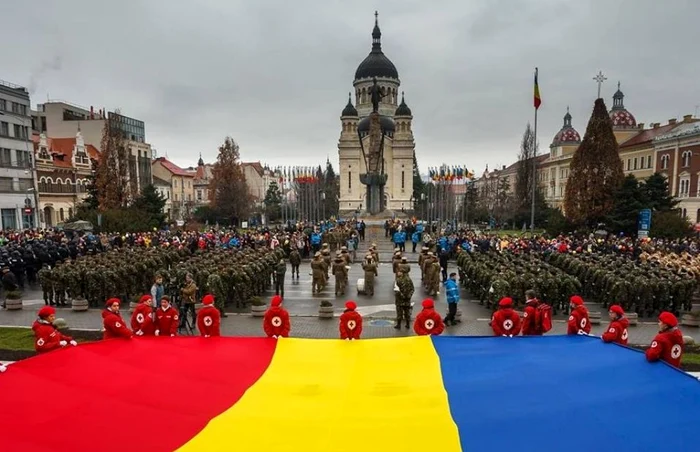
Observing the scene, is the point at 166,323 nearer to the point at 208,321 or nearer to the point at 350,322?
the point at 208,321

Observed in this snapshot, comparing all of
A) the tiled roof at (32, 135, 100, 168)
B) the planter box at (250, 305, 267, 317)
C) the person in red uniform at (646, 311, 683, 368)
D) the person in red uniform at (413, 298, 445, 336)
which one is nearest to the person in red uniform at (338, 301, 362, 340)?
the person in red uniform at (413, 298, 445, 336)

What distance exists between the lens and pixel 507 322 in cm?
930

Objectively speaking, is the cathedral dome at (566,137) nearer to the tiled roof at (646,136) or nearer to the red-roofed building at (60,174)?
the tiled roof at (646,136)

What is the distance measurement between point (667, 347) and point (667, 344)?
48mm

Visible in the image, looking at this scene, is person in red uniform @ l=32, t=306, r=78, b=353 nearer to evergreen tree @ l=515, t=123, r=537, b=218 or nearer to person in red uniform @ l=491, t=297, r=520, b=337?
person in red uniform @ l=491, t=297, r=520, b=337

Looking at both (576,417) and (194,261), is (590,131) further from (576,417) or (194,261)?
(576,417)

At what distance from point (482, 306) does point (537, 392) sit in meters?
11.5

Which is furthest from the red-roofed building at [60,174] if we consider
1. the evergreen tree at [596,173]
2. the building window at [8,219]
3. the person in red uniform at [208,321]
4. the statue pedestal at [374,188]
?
Answer: the person in red uniform at [208,321]

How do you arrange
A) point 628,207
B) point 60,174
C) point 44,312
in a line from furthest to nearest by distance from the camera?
point 60,174 → point 628,207 → point 44,312

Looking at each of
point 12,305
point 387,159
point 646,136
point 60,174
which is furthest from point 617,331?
point 387,159

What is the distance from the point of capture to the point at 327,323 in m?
14.8

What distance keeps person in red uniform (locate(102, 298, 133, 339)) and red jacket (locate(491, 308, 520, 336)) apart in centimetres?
697

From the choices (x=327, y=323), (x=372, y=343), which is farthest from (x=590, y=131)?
(x=372, y=343)

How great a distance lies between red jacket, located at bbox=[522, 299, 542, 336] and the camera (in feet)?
31.8
